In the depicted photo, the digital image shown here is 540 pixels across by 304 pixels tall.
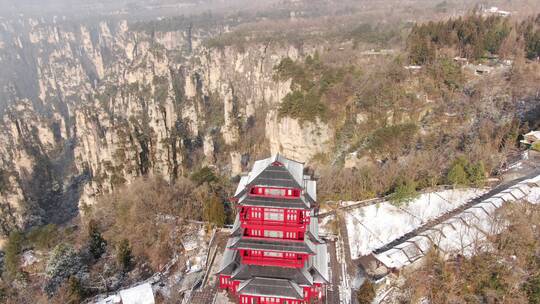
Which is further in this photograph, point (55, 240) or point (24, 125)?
point (24, 125)

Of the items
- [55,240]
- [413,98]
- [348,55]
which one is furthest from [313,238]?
[348,55]

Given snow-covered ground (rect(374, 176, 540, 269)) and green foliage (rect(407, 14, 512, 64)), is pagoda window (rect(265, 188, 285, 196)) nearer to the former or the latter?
snow-covered ground (rect(374, 176, 540, 269))

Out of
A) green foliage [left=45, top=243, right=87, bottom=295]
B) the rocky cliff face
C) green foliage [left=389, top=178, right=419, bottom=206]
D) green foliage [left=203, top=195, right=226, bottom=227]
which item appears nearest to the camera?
green foliage [left=45, top=243, right=87, bottom=295]

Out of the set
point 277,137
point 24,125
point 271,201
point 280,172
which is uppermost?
point 280,172

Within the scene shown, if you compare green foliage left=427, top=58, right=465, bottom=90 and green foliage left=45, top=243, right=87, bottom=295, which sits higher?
green foliage left=427, top=58, right=465, bottom=90

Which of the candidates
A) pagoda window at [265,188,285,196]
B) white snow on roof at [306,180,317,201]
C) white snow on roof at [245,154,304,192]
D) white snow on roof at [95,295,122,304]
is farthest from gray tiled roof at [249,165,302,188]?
white snow on roof at [95,295,122,304]

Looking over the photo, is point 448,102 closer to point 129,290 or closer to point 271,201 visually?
point 271,201
